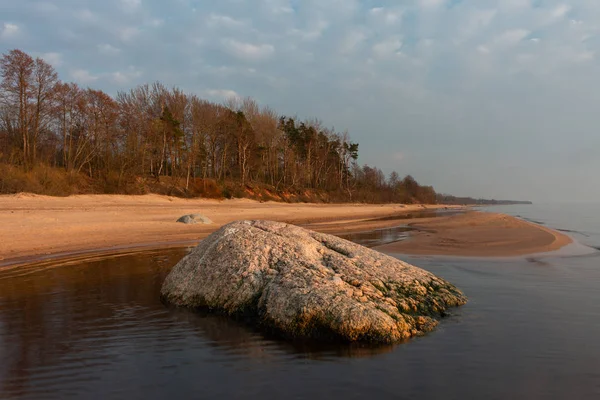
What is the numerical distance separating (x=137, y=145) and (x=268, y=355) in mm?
41192

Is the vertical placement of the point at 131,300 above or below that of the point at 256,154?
below

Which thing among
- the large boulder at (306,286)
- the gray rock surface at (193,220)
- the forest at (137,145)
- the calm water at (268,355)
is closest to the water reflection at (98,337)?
the calm water at (268,355)

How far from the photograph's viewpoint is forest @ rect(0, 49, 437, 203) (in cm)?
3200

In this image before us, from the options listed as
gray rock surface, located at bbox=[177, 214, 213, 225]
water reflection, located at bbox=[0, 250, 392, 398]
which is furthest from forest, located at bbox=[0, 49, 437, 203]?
water reflection, located at bbox=[0, 250, 392, 398]

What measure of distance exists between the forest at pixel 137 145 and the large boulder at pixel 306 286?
28.2 metres

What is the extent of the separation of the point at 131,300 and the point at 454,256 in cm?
1148

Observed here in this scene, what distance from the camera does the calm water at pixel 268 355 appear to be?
410 centimetres

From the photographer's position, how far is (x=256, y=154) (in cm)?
5775

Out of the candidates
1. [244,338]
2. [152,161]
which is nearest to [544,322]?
[244,338]

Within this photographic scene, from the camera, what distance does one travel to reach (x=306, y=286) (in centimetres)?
566

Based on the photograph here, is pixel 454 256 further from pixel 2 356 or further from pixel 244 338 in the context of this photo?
pixel 2 356

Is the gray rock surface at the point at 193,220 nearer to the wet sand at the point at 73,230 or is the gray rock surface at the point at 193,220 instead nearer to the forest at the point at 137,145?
the wet sand at the point at 73,230

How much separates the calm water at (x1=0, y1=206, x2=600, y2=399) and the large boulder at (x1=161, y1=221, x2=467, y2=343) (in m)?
0.30

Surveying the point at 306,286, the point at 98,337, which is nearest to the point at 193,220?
the point at 98,337
